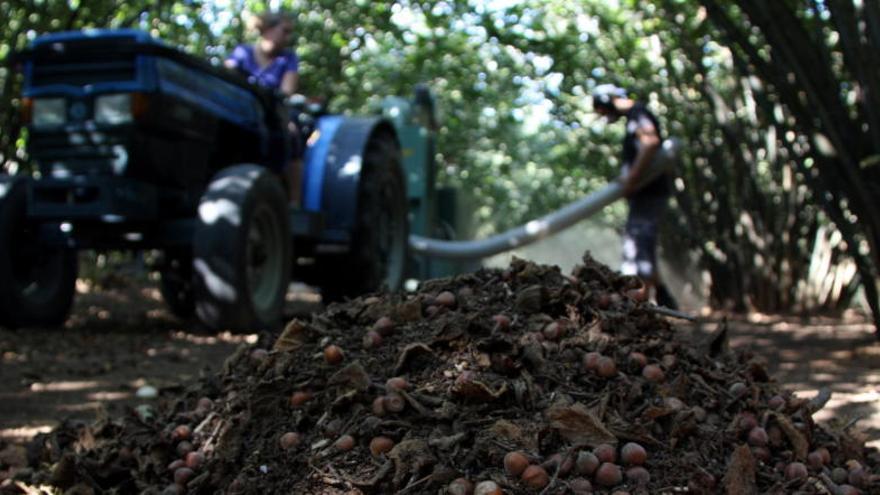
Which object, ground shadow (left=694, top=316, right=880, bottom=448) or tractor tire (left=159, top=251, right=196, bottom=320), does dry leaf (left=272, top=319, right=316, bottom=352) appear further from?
tractor tire (left=159, top=251, right=196, bottom=320)

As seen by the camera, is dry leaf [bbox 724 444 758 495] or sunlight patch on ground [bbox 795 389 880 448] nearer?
dry leaf [bbox 724 444 758 495]

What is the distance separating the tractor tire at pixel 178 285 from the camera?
6.42 meters

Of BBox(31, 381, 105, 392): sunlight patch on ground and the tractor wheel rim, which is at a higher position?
the tractor wheel rim

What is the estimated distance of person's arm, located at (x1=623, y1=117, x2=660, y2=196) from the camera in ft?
20.5

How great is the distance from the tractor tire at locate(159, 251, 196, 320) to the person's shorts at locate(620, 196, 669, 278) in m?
2.62

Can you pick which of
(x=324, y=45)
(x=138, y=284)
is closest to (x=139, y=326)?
(x=138, y=284)

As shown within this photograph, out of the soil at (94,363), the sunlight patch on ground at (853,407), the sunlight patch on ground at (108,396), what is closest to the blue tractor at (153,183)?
the soil at (94,363)

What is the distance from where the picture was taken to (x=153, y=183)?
5.52 meters

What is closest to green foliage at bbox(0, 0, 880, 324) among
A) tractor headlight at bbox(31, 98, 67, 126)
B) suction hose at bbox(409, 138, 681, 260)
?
tractor headlight at bbox(31, 98, 67, 126)

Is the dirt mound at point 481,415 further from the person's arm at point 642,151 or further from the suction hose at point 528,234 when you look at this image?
the suction hose at point 528,234

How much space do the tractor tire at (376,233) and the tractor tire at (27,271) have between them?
5.41ft

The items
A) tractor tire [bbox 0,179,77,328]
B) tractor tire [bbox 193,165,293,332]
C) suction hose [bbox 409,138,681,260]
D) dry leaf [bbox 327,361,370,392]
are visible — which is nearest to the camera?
dry leaf [bbox 327,361,370,392]

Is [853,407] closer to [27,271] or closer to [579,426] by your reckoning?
[579,426]

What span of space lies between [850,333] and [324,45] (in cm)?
823
